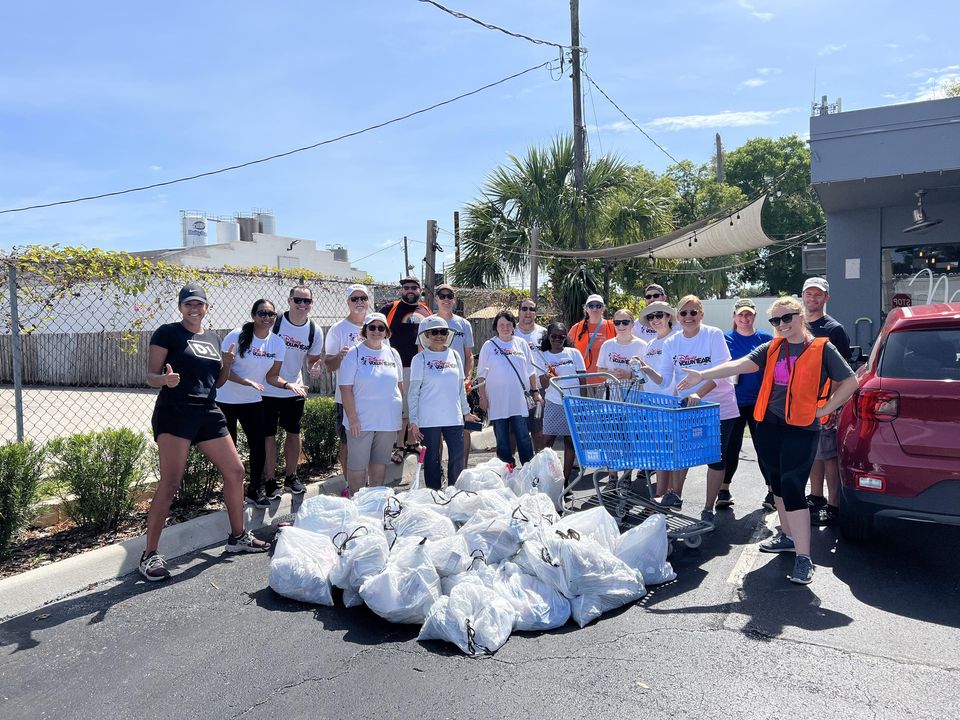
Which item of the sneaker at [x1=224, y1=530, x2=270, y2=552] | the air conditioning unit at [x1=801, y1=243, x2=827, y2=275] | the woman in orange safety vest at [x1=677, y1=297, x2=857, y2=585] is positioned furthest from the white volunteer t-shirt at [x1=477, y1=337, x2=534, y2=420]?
the air conditioning unit at [x1=801, y1=243, x2=827, y2=275]

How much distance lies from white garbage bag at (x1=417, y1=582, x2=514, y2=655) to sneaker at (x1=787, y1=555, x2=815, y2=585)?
72.8 inches

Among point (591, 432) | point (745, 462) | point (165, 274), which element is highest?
point (165, 274)

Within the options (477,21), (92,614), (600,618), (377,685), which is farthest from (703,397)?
(477,21)

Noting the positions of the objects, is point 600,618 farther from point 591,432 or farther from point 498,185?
point 498,185

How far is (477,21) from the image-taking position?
488 inches

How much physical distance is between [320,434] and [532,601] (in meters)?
3.83

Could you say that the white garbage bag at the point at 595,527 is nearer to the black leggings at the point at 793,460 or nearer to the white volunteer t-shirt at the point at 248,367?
the black leggings at the point at 793,460

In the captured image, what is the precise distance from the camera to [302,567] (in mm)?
4340

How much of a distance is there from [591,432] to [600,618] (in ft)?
4.39

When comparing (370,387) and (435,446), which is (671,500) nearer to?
(435,446)

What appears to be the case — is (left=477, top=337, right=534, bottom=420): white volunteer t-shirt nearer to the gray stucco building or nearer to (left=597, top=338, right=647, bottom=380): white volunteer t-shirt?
(left=597, top=338, right=647, bottom=380): white volunteer t-shirt

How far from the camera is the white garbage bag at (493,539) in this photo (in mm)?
4301

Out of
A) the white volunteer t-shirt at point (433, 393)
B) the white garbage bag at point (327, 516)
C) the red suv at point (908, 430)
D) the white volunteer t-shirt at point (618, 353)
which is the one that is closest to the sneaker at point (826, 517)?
the red suv at point (908, 430)

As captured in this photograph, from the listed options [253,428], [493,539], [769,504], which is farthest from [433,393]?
[769,504]
